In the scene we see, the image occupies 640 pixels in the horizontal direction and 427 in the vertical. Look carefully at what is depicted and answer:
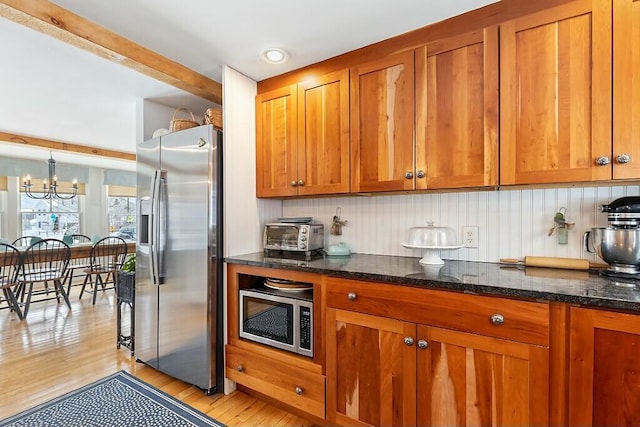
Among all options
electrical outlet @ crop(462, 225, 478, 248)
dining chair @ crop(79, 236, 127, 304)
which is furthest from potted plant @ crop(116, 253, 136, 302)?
electrical outlet @ crop(462, 225, 478, 248)

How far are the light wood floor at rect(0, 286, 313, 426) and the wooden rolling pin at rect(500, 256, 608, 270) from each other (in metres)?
1.52

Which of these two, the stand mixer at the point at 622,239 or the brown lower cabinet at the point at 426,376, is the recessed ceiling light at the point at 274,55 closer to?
the brown lower cabinet at the point at 426,376

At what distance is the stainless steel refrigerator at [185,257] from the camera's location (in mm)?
2092

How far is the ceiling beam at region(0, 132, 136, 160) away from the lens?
4.02 m

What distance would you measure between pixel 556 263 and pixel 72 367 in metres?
3.40

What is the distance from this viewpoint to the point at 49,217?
19.6ft

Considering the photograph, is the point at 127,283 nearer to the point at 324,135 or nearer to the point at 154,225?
the point at 154,225

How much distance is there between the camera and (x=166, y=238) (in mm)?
2250

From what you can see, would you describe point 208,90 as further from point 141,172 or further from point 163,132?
point 141,172

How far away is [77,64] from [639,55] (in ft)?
10.6

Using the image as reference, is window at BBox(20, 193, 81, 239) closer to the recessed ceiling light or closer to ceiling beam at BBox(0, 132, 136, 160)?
ceiling beam at BBox(0, 132, 136, 160)

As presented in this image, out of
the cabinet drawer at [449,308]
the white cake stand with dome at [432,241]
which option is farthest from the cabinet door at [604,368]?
the white cake stand with dome at [432,241]

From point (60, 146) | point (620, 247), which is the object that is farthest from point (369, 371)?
point (60, 146)

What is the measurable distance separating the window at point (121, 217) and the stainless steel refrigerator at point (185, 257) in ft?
16.7
